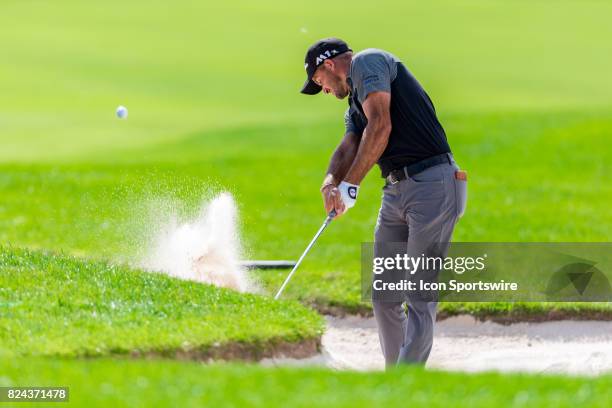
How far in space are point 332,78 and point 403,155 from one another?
0.80 m

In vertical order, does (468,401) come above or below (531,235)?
above

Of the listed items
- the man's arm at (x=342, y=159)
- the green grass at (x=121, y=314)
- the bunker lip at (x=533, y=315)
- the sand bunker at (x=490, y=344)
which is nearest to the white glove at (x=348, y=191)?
the man's arm at (x=342, y=159)

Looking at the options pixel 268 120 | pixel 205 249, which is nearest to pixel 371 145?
pixel 205 249

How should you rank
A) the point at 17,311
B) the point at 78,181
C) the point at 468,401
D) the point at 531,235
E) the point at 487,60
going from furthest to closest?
the point at 487,60 < the point at 78,181 < the point at 531,235 < the point at 17,311 < the point at 468,401

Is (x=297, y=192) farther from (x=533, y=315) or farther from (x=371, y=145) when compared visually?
(x=371, y=145)

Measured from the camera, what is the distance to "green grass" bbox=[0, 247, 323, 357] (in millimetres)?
7270

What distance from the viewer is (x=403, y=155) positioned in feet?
26.4

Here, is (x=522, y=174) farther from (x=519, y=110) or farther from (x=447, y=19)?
(x=447, y=19)

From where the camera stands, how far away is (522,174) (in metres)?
19.1

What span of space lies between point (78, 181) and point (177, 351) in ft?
37.3

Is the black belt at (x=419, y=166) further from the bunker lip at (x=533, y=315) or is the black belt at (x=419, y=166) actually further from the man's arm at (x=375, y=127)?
the bunker lip at (x=533, y=315)

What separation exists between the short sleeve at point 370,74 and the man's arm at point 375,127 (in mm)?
45

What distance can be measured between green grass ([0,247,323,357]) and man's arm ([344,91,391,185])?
149 centimetres

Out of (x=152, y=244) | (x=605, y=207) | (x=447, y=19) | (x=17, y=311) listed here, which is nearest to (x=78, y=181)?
(x=152, y=244)
